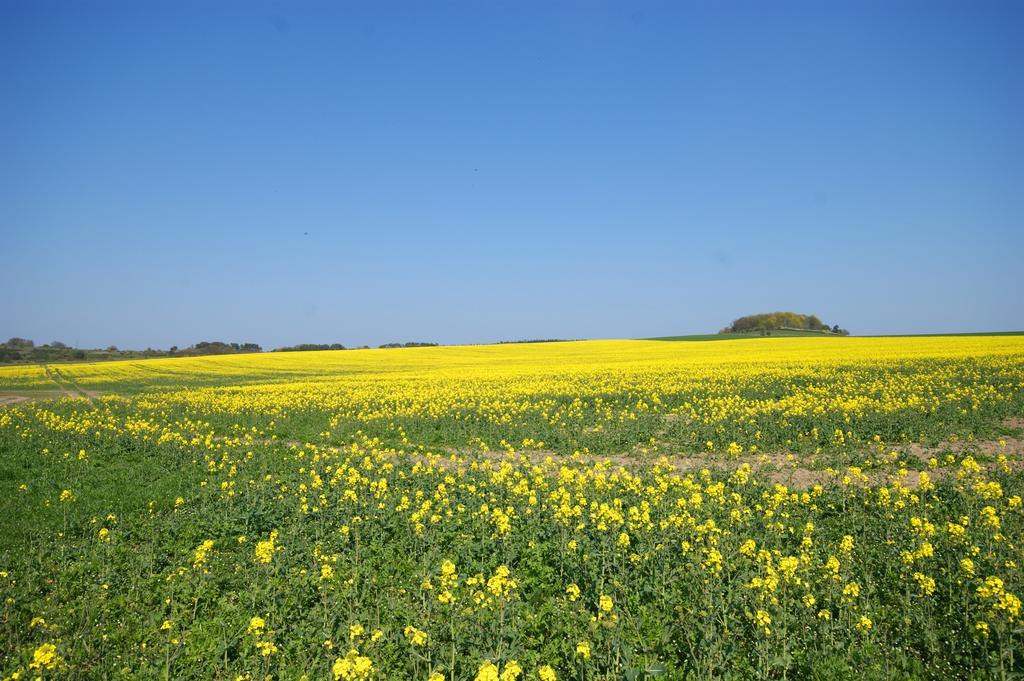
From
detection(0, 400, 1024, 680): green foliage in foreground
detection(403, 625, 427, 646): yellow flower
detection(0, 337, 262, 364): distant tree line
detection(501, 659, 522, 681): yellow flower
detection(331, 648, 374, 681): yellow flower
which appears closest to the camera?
detection(501, 659, 522, 681): yellow flower

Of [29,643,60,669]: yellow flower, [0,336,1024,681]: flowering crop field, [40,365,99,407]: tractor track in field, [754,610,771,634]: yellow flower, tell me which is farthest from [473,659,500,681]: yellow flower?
[40,365,99,407]: tractor track in field

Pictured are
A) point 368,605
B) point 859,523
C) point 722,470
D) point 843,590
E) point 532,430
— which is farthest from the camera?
point 532,430

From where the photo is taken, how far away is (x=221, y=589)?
677 cm

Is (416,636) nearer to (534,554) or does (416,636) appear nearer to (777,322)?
(534,554)

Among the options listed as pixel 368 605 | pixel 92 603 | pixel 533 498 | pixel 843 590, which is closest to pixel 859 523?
pixel 843 590

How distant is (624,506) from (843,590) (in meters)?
3.88

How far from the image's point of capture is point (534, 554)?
7215 millimetres

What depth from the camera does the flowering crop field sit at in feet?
16.7

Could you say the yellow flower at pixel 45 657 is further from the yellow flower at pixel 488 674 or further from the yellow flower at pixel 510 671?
the yellow flower at pixel 510 671

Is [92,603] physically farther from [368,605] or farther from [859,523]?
[859,523]

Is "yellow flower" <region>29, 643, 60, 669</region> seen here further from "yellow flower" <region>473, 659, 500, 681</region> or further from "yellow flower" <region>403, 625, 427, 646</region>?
"yellow flower" <region>473, 659, 500, 681</region>

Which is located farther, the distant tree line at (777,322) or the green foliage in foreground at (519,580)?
the distant tree line at (777,322)

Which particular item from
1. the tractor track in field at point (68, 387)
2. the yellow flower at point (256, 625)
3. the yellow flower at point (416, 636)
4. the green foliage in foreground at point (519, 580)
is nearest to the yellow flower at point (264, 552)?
the green foliage in foreground at point (519, 580)

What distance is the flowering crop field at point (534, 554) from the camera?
510 centimetres
